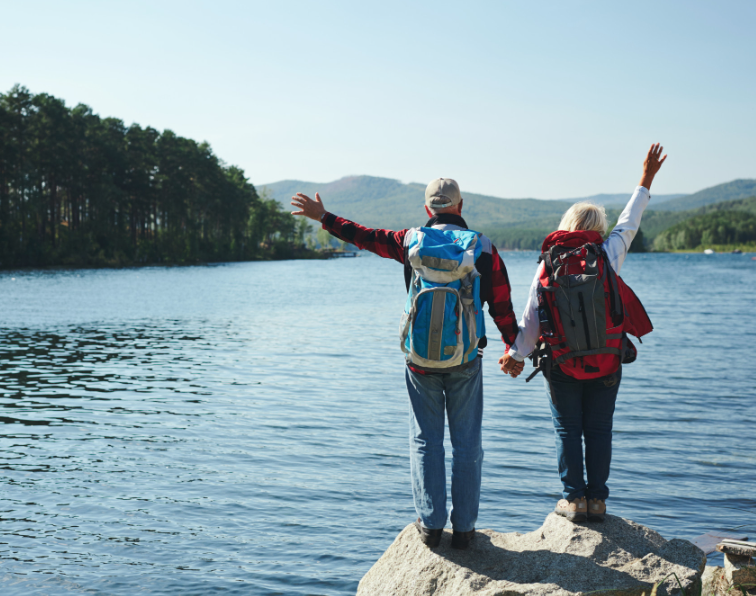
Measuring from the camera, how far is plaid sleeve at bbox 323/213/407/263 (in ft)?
14.4

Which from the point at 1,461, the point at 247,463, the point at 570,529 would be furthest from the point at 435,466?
the point at 1,461

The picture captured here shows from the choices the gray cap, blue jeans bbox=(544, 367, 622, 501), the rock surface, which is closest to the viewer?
the rock surface

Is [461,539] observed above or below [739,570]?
above

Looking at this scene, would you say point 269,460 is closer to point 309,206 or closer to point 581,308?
point 309,206

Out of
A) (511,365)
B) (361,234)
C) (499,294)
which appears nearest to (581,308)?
(499,294)

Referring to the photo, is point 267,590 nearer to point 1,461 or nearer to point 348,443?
point 348,443

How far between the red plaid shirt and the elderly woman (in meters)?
0.17

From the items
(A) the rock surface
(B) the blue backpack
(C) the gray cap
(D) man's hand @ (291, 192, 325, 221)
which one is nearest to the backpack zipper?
(B) the blue backpack

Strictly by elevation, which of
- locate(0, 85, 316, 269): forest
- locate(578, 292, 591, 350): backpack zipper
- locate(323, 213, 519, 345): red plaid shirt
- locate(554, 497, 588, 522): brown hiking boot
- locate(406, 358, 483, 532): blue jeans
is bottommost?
locate(554, 497, 588, 522): brown hiking boot

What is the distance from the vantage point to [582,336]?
14.1 ft

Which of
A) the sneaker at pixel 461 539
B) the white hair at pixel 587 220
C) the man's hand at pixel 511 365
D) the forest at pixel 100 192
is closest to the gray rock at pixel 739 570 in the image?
the sneaker at pixel 461 539

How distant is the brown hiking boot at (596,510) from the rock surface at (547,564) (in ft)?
0.17

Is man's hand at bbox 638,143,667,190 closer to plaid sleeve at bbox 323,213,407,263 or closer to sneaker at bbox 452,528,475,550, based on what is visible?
plaid sleeve at bbox 323,213,407,263

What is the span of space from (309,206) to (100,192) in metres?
83.5
